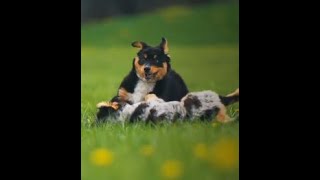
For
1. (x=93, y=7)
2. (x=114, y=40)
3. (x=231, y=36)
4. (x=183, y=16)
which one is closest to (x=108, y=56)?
(x=114, y=40)

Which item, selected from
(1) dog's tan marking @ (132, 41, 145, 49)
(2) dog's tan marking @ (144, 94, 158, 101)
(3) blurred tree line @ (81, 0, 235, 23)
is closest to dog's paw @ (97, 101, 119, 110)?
(2) dog's tan marking @ (144, 94, 158, 101)

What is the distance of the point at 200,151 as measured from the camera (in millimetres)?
2559

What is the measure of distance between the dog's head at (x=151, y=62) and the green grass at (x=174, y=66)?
3 centimetres

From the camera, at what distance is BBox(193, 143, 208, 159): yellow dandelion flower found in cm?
255

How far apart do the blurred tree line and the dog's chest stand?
0.37m

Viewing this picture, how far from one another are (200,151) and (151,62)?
479 millimetres

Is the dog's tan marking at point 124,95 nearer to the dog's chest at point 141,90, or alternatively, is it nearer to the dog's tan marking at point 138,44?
the dog's chest at point 141,90

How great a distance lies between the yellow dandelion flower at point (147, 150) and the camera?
2.52m

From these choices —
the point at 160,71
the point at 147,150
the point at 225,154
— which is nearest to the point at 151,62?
the point at 160,71

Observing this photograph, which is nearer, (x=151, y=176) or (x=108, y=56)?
(x=151, y=176)

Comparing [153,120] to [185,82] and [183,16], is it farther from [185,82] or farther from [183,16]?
[183,16]

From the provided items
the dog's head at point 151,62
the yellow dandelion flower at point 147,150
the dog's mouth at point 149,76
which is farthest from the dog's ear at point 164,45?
the yellow dandelion flower at point 147,150
